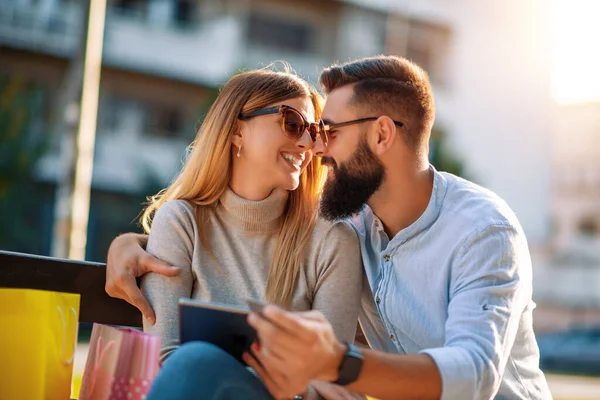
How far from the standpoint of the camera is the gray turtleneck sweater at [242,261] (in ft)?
10.0

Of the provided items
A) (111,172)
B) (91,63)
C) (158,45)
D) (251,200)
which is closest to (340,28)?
(158,45)

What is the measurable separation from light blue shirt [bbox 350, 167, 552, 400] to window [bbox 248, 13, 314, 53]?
70.5ft

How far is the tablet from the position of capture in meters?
2.20

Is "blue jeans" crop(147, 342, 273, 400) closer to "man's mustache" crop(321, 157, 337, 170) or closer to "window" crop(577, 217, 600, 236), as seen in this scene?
"man's mustache" crop(321, 157, 337, 170)

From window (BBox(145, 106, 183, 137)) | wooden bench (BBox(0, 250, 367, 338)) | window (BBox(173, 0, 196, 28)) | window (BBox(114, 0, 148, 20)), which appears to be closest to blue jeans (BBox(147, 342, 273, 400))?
wooden bench (BBox(0, 250, 367, 338))

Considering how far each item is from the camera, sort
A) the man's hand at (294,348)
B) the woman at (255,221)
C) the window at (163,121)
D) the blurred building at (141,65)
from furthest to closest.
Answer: the window at (163,121) → the blurred building at (141,65) → the woman at (255,221) → the man's hand at (294,348)

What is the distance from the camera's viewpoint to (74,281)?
10.3 ft

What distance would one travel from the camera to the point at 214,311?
221 centimetres

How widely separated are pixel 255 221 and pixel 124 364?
34.9 inches

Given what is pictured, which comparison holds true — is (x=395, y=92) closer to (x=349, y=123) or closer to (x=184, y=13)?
(x=349, y=123)

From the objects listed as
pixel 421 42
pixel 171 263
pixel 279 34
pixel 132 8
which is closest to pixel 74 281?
pixel 171 263

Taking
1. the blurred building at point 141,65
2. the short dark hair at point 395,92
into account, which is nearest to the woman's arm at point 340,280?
the short dark hair at point 395,92

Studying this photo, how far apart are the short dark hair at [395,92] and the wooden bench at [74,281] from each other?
111 centimetres

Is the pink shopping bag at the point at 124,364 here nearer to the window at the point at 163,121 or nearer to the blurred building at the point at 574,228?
the window at the point at 163,121
